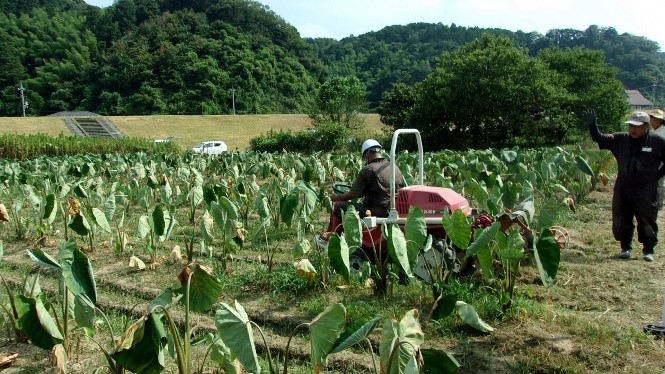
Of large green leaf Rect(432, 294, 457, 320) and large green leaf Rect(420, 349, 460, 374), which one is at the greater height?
large green leaf Rect(420, 349, 460, 374)

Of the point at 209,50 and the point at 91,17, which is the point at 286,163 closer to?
the point at 209,50

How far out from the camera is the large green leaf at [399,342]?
2500 mm

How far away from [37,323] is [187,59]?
2593 inches

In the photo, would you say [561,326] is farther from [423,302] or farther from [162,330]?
[162,330]

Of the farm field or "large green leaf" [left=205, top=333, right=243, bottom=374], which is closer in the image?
"large green leaf" [left=205, top=333, right=243, bottom=374]

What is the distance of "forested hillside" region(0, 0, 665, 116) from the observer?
64250 millimetres

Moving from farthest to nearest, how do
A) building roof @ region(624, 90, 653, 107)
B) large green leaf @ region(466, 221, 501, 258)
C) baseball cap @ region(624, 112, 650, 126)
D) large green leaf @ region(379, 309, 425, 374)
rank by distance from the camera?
building roof @ region(624, 90, 653, 107), baseball cap @ region(624, 112, 650, 126), large green leaf @ region(466, 221, 501, 258), large green leaf @ region(379, 309, 425, 374)

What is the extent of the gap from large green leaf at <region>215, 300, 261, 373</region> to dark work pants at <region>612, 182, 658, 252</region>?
5.04m

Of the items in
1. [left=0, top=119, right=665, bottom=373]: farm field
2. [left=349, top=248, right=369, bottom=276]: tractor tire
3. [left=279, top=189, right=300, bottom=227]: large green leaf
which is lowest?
[left=0, top=119, right=665, bottom=373]: farm field

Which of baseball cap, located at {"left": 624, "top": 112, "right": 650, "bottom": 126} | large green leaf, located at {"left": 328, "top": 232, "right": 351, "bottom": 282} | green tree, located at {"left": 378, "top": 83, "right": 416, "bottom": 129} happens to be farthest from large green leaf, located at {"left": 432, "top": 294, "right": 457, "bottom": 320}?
green tree, located at {"left": 378, "top": 83, "right": 416, "bottom": 129}

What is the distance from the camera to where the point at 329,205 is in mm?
7391

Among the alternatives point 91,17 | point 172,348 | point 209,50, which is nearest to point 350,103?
point 209,50

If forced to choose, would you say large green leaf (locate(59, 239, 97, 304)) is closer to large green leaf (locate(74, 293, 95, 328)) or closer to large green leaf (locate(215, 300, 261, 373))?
large green leaf (locate(74, 293, 95, 328))

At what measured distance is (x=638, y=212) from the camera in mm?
6188
